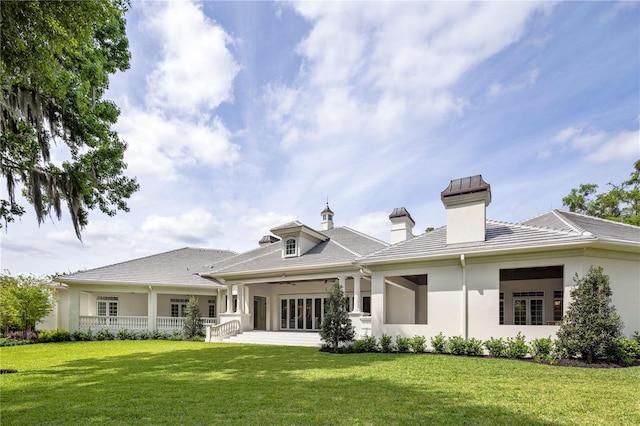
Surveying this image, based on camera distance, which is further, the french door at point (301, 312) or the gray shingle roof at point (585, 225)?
the french door at point (301, 312)

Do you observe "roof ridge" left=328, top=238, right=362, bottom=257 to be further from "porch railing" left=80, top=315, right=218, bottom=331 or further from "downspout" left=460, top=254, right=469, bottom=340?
"porch railing" left=80, top=315, right=218, bottom=331

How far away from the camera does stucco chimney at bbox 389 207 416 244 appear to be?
19.5 metres

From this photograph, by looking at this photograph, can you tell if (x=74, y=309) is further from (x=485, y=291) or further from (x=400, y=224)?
(x=485, y=291)

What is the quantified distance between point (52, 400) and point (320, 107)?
11346 mm

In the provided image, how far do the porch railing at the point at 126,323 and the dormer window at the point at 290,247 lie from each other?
6.10m

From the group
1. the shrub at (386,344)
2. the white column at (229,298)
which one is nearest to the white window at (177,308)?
the white column at (229,298)

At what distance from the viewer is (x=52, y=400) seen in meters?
6.63

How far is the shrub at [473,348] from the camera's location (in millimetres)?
11992

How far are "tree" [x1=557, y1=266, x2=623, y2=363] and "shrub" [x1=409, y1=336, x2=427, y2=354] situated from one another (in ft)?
13.2

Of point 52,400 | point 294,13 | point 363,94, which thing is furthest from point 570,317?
point 52,400

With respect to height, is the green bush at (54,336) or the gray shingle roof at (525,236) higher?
the gray shingle roof at (525,236)

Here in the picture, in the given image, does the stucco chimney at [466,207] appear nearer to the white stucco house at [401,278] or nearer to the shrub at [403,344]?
the white stucco house at [401,278]

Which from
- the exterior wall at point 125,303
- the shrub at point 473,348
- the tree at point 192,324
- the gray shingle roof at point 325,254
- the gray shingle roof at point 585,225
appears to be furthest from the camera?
the exterior wall at point 125,303

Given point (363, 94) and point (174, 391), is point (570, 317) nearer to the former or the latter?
point (363, 94)
